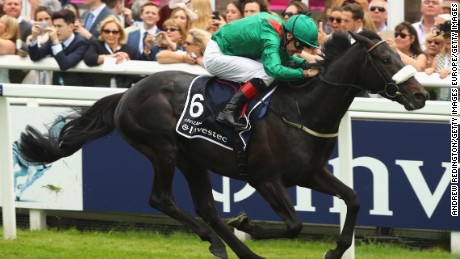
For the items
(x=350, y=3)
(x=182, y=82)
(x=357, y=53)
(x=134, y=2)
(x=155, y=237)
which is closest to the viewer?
(x=357, y=53)

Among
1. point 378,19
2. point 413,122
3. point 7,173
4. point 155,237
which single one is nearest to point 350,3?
point 378,19

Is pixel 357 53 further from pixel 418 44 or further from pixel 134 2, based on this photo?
pixel 134 2

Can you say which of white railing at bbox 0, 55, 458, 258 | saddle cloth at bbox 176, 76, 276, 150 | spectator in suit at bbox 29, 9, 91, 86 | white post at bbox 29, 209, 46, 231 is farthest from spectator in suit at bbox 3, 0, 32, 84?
A: saddle cloth at bbox 176, 76, 276, 150

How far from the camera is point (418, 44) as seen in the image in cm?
983

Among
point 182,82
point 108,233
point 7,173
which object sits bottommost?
point 108,233

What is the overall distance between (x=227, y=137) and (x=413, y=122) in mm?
1737

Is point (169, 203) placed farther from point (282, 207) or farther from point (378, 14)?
point (378, 14)

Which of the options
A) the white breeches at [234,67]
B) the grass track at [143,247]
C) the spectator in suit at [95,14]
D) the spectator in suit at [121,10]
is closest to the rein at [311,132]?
the white breeches at [234,67]

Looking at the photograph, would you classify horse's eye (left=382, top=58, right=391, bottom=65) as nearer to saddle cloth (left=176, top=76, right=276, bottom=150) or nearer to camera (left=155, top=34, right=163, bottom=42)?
saddle cloth (left=176, top=76, right=276, bottom=150)

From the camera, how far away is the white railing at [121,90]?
8242mm

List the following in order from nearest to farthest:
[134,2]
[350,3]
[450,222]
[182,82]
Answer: [182,82]
[450,222]
[350,3]
[134,2]

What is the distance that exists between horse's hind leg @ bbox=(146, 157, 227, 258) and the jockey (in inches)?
26.5

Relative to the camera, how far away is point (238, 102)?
24.6 ft

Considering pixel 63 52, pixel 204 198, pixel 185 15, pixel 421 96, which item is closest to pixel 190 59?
pixel 63 52
